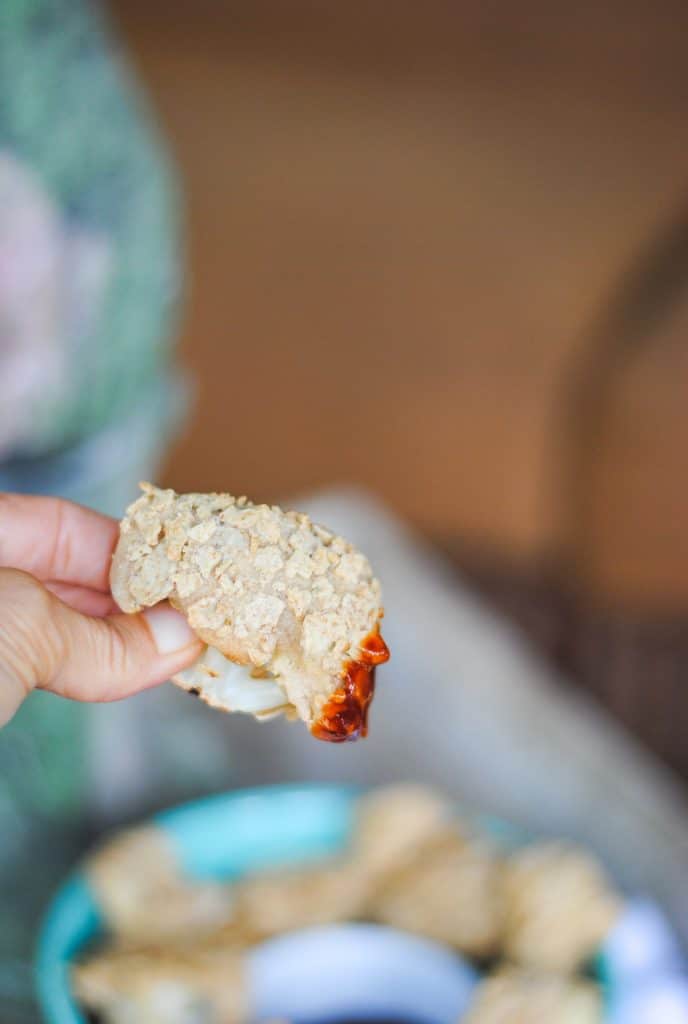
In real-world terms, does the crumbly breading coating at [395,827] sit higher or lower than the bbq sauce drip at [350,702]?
lower

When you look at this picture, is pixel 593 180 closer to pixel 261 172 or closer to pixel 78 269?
pixel 261 172

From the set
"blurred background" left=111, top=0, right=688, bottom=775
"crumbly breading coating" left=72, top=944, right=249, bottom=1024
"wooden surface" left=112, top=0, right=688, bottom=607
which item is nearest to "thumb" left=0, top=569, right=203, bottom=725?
"crumbly breading coating" left=72, top=944, right=249, bottom=1024

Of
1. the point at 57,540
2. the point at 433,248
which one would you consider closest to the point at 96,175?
the point at 57,540

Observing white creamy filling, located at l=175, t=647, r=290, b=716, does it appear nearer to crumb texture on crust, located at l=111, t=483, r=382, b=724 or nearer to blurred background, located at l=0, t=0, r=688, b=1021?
crumb texture on crust, located at l=111, t=483, r=382, b=724

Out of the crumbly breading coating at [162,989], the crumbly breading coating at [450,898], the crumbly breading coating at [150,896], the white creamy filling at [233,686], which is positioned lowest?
the crumbly breading coating at [150,896]

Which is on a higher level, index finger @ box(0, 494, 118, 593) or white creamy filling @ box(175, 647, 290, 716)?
index finger @ box(0, 494, 118, 593)

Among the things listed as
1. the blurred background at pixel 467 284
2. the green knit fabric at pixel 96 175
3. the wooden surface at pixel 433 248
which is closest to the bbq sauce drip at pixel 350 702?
the green knit fabric at pixel 96 175

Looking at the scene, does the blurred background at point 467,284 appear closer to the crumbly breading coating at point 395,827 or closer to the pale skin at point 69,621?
the crumbly breading coating at point 395,827
